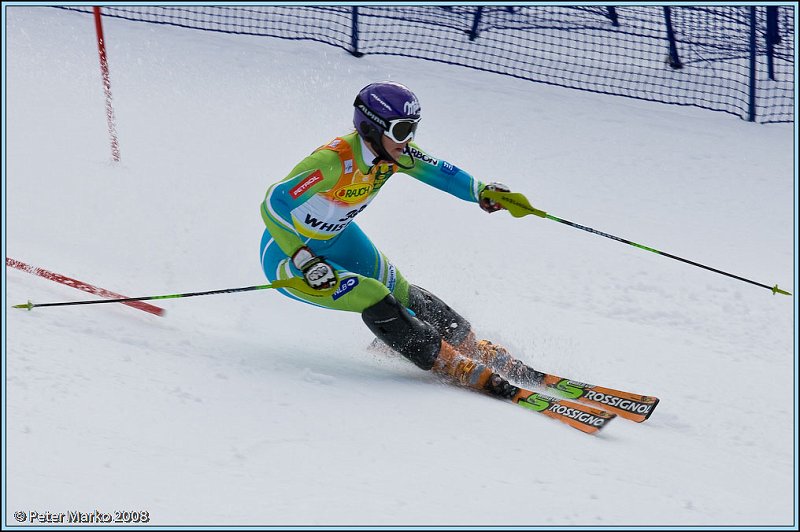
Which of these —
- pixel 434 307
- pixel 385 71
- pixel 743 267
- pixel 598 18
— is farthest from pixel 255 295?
pixel 598 18

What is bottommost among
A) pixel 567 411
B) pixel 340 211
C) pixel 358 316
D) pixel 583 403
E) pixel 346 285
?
pixel 358 316

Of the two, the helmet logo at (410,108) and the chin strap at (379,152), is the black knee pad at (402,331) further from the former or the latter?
the helmet logo at (410,108)

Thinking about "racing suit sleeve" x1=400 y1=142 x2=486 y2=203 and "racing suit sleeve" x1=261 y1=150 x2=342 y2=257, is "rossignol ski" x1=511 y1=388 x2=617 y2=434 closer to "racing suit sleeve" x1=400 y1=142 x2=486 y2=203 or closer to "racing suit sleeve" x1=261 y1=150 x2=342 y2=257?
"racing suit sleeve" x1=400 y1=142 x2=486 y2=203

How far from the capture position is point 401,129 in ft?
14.4

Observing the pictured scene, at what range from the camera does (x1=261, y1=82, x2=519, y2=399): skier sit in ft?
14.2

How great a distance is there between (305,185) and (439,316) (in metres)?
1.12

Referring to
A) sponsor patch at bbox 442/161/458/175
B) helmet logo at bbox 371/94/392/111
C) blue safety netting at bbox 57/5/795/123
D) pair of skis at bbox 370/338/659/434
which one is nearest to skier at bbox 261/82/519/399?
helmet logo at bbox 371/94/392/111

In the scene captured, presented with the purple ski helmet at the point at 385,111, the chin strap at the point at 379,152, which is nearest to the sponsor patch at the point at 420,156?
the chin strap at the point at 379,152

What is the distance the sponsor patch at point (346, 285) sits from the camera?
172 inches

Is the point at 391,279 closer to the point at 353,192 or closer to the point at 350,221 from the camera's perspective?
the point at 350,221

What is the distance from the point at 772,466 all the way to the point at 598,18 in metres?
7.90

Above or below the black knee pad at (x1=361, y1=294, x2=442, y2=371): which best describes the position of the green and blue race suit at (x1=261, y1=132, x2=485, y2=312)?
above

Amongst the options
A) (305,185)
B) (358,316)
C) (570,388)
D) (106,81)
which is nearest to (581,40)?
(106,81)

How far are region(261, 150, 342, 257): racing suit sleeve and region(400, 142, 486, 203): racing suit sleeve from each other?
2.27ft
